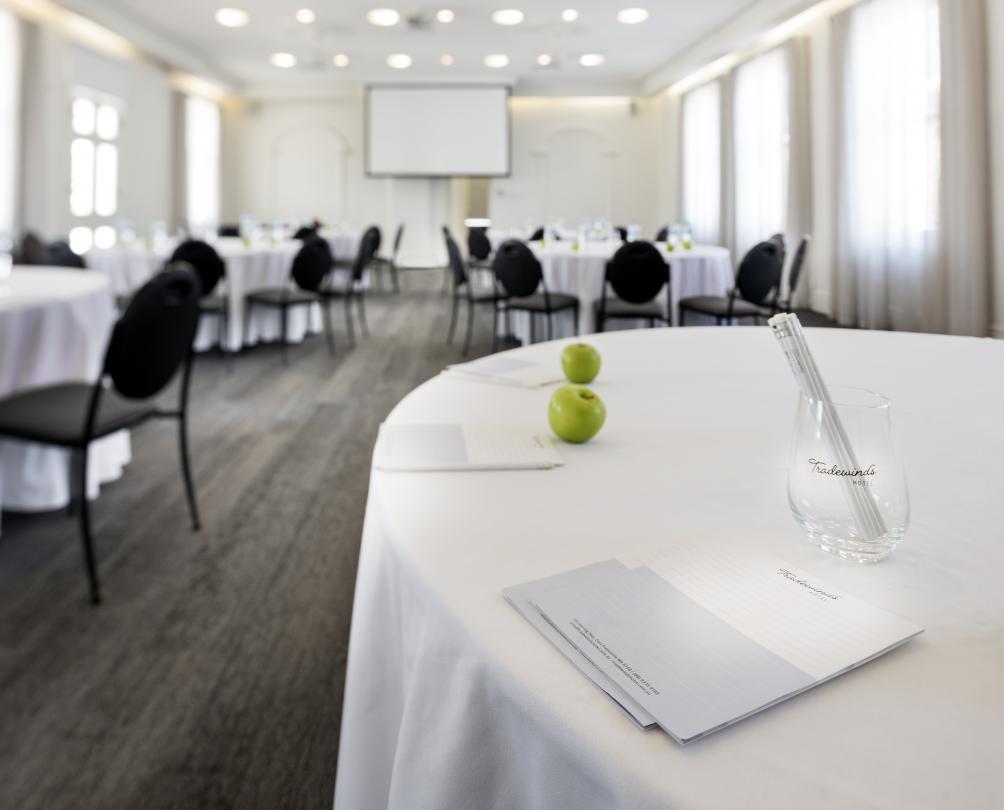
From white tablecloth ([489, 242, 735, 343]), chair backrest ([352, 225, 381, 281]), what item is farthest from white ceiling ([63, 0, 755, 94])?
white tablecloth ([489, 242, 735, 343])

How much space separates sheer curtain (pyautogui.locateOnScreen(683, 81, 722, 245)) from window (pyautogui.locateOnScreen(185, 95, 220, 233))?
7.18m

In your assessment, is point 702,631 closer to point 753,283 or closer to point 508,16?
point 753,283

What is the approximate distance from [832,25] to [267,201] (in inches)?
374

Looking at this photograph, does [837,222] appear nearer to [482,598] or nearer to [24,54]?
[482,598]

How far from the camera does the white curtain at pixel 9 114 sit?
6684 mm

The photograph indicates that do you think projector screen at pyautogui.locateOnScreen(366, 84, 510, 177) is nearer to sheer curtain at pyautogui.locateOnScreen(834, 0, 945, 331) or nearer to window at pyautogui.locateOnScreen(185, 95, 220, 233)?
window at pyautogui.locateOnScreen(185, 95, 220, 233)

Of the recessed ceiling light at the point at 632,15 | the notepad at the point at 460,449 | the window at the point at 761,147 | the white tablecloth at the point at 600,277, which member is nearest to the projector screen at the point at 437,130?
the recessed ceiling light at the point at 632,15

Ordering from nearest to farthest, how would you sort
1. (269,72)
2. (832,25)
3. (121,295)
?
(121,295)
(832,25)
(269,72)

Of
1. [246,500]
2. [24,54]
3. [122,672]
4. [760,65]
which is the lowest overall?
[122,672]

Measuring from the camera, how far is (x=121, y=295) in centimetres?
528

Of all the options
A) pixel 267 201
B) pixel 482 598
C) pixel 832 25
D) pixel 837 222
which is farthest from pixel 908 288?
pixel 267 201

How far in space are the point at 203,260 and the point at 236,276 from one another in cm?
54

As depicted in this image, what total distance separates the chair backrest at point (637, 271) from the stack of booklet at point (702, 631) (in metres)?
3.90

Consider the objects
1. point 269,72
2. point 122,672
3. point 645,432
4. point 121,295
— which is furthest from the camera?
point 269,72
